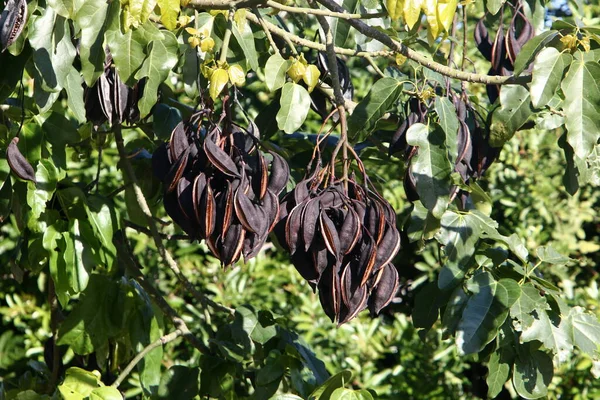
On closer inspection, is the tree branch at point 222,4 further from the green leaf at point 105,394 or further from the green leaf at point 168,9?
the green leaf at point 105,394

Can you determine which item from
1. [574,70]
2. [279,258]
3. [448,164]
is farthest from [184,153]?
[279,258]

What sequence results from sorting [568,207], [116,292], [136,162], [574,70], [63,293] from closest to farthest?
[574,70] → [63,293] → [116,292] → [136,162] → [568,207]

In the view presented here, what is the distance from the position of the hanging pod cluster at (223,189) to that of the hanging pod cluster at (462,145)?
1.10 ft

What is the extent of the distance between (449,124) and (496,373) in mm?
504

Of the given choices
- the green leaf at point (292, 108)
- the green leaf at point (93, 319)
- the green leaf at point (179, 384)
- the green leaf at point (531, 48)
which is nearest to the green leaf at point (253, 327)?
the green leaf at point (179, 384)

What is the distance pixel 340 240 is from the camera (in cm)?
135

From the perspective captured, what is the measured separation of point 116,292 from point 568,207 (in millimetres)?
2224

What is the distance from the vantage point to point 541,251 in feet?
5.70

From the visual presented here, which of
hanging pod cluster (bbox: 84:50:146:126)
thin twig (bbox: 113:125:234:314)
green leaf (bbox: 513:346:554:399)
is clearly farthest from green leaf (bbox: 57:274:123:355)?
green leaf (bbox: 513:346:554:399)

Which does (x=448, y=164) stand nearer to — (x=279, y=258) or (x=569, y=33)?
(x=569, y=33)

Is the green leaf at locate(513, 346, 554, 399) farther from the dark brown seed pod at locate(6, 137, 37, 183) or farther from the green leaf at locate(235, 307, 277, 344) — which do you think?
the dark brown seed pod at locate(6, 137, 37, 183)

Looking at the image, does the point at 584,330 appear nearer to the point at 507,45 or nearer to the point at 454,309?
the point at 454,309

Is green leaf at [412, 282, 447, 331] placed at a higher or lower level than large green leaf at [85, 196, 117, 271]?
lower

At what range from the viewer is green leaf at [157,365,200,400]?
208cm
